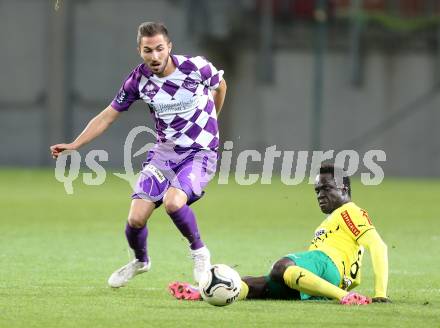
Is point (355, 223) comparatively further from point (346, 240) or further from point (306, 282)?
point (306, 282)

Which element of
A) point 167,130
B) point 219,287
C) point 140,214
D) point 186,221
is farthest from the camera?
point 167,130

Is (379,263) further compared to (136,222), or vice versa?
(136,222)

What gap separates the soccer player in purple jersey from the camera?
8961 mm

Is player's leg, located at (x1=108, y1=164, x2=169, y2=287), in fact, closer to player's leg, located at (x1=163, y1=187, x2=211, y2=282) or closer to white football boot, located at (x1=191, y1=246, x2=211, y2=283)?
player's leg, located at (x1=163, y1=187, x2=211, y2=282)

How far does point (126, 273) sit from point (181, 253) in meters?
2.94

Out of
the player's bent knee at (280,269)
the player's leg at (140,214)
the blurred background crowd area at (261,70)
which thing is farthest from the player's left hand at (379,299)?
the blurred background crowd area at (261,70)

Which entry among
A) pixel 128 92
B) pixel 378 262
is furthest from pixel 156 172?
pixel 378 262

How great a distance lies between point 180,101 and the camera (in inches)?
361

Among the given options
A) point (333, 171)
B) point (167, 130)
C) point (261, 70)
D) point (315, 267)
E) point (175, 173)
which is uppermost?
point (167, 130)

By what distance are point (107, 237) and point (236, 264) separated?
9.67 feet

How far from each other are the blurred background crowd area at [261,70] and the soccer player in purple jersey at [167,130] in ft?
60.5

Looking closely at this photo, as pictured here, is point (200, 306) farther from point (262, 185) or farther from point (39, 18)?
point (39, 18)

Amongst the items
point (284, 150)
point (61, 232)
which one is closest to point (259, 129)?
point (284, 150)

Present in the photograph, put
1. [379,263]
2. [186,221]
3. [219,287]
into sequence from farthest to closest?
[186,221] < [379,263] < [219,287]
